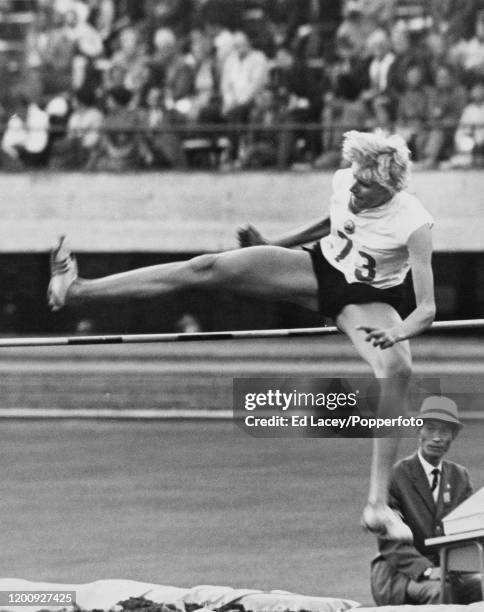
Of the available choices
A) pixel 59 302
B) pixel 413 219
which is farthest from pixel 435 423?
pixel 59 302

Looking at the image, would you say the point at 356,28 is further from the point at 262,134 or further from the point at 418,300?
the point at 418,300

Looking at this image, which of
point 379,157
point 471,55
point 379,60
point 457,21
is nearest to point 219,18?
point 379,60

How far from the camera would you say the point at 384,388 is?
5.14 m

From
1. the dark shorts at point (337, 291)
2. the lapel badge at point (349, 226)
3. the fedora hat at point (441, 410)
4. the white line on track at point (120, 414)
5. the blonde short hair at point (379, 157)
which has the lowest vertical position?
the white line on track at point (120, 414)

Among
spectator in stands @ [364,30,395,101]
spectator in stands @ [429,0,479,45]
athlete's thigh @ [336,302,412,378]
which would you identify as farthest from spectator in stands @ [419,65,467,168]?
athlete's thigh @ [336,302,412,378]

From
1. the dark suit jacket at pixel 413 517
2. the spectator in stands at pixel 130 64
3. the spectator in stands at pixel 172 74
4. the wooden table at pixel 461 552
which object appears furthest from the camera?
the spectator in stands at pixel 130 64

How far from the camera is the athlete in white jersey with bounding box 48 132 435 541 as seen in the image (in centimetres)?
508

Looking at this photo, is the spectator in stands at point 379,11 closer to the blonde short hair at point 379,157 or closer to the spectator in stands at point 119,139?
the spectator in stands at point 119,139

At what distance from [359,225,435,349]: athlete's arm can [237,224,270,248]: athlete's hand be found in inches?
24.4

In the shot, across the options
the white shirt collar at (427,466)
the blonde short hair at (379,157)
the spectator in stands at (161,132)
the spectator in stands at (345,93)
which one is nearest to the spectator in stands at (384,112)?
the spectator in stands at (345,93)

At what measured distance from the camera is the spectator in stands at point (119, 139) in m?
14.9

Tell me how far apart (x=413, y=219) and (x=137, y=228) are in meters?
10.8

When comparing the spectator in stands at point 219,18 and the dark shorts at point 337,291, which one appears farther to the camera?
the spectator in stands at point 219,18

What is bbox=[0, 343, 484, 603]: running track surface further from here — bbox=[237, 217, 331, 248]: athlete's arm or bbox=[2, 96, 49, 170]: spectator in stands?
bbox=[2, 96, 49, 170]: spectator in stands
